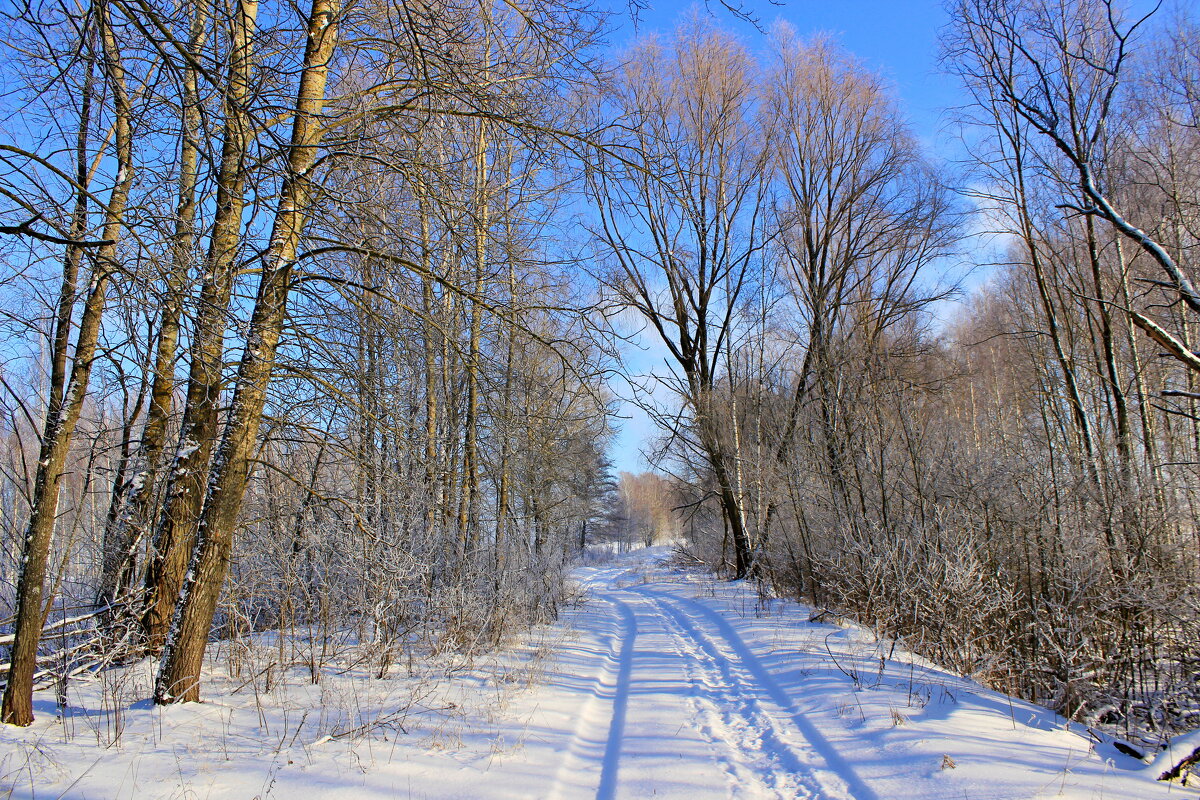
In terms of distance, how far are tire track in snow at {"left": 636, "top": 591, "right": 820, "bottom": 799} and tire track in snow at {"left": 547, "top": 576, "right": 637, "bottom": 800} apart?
74 centimetres

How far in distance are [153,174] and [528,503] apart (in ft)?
35.8

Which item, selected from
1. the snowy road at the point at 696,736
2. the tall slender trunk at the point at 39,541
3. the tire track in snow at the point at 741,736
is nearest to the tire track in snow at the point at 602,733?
the snowy road at the point at 696,736

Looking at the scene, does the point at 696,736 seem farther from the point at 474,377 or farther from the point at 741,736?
the point at 474,377

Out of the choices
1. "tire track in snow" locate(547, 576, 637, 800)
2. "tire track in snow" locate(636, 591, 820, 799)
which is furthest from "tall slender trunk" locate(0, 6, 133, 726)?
"tire track in snow" locate(636, 591, 820, 799)

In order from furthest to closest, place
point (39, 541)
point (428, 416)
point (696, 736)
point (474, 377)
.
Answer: point (428, 416) → point (474, 377) → point (696, 736) → point (39, 541)

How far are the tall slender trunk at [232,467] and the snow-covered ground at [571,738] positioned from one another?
0.35 metres

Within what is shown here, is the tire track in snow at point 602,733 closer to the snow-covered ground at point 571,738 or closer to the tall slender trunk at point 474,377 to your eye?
the snow-covered ground at point 571,738

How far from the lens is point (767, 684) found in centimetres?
604

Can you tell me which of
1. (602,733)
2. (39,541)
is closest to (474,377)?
(602,733)

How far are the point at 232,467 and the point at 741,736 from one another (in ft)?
15.7

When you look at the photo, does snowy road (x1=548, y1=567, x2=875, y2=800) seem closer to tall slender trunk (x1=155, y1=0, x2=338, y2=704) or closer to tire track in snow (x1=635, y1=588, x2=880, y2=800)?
tire track in snow (x1=635, y1=588, x2=880, y2=800)

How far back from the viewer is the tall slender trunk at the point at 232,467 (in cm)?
464

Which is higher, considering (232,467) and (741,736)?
(232,467)

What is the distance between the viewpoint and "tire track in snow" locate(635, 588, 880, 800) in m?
3.63
